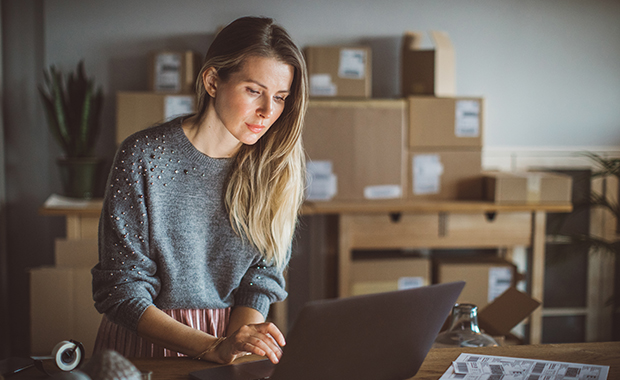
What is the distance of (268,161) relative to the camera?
53.0 inches

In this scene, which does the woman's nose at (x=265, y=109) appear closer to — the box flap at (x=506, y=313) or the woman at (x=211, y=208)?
the woman at (x=211, y=208)

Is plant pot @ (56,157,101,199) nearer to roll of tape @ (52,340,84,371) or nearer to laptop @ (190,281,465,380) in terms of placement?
roll of tape @ (52,340,84,371)

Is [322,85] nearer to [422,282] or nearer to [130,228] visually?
[422,282]

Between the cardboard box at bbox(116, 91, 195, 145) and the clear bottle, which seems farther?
the cardboard box at bbox(116, 91, 195, 145)

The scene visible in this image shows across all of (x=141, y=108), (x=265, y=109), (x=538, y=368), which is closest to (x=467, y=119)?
(x=141, y=108)

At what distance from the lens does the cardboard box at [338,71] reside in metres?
2.76

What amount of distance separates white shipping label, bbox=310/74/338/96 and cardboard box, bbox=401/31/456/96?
0.40 meters

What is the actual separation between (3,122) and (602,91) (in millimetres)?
3273

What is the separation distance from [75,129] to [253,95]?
183 cm

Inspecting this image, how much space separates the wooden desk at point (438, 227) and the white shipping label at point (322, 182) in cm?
7

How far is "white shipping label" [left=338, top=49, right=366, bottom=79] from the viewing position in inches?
109

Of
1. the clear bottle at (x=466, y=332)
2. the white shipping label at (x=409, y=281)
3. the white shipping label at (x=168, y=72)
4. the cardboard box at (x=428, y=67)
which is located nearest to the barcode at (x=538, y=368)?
the clear bottle at (x=466, y=332)

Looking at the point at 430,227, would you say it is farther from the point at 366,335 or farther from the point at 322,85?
→ the point at 366,335

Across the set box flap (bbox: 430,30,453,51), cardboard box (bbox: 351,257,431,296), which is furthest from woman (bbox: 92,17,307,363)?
box flap (bbox: 430,30,453,51)
